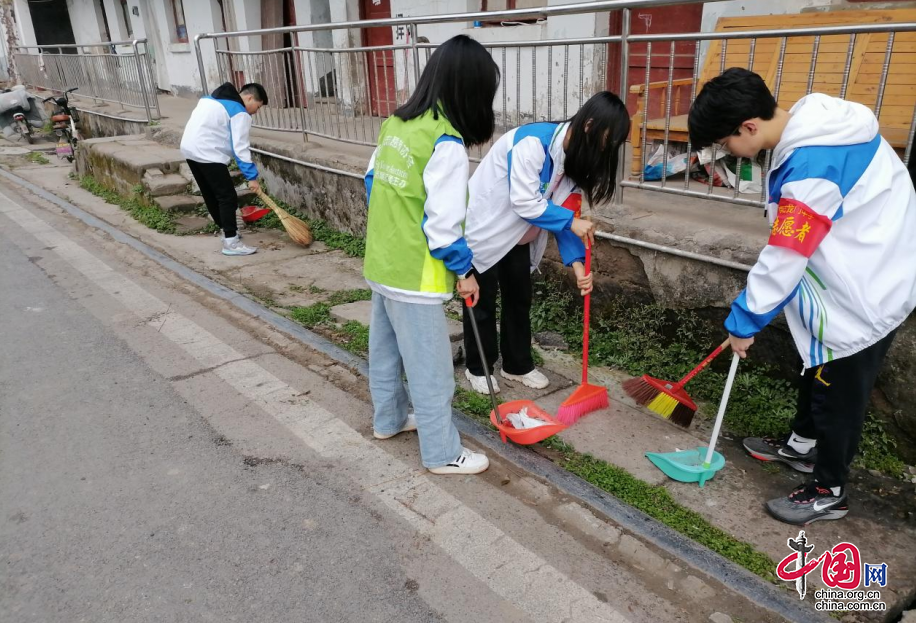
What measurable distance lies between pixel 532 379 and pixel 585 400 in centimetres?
47

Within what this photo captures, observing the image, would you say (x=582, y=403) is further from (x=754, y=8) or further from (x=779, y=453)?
(x=754, y=8)

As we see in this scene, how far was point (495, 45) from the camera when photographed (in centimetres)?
460

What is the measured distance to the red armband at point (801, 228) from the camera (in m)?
2.27

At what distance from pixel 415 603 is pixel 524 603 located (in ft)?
1.28

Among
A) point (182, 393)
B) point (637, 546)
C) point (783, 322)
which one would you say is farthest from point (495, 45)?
point (637, 546)

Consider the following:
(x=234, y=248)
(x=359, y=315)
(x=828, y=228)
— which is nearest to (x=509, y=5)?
(x=234, y=248)

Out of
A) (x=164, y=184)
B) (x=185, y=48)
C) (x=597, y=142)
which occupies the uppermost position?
(x=185, y=48)

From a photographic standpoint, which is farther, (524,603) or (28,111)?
(28,111)

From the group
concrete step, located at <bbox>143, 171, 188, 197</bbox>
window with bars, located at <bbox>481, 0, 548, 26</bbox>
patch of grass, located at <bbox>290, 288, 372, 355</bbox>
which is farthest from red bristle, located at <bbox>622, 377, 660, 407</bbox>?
concrete step, located at <bbox>143, 171, 188, 197</bbox>

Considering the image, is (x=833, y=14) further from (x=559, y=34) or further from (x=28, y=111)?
(x=28, y=111)

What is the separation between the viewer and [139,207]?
801 cm

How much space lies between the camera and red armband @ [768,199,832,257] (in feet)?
7.43

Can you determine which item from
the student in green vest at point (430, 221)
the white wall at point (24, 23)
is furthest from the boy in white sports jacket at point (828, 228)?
the white wall at point (24, 23)

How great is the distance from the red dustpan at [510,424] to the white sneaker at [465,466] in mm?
208
